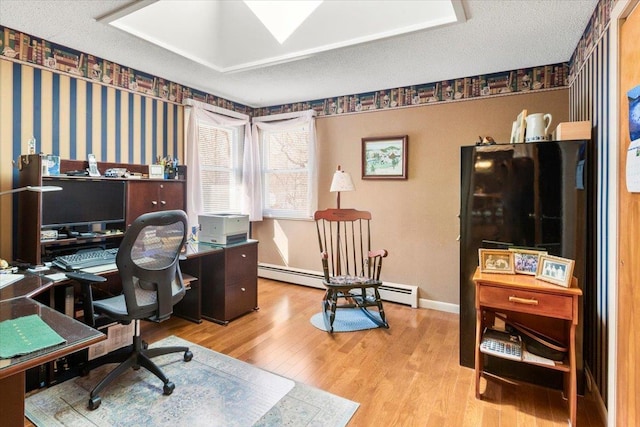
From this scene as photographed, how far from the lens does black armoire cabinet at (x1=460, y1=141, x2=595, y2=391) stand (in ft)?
6.77

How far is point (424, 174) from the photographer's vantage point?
3625 mm

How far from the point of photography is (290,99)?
4.24 m

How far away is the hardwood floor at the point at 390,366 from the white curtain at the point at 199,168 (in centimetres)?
136

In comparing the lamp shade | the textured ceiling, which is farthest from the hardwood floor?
the textured ceiling

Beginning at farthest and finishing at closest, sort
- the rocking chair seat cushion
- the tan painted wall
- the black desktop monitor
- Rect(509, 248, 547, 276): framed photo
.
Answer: the tan painted wall < the rocking chair seat cushion < the black desktop monitor < Rect(509, 248, 547, 276): framed photo

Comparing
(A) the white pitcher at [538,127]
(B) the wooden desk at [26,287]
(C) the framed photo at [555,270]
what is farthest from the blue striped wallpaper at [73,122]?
(C) the framed photo at [555,270]

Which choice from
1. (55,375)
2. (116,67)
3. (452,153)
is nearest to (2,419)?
(55,375)

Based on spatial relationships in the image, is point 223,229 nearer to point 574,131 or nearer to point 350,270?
point 350,270

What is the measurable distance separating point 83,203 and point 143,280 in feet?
3.31

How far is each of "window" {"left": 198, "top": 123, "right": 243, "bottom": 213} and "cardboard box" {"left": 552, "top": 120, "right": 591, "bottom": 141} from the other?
11.2ft

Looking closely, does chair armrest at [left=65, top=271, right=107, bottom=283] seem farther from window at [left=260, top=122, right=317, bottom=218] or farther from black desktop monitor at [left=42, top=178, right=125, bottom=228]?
window at [left=260, top=122, right=317, bottom=218]

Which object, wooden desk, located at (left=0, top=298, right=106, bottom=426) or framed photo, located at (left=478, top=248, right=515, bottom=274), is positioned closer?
wooden desk, located at (left=0, top=298, right=106, bottom=426)

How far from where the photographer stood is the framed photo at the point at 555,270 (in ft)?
6.05

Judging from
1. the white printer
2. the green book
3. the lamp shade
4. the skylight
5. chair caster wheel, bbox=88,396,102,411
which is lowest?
chair caster wheel, bbox=88,396,102,411
